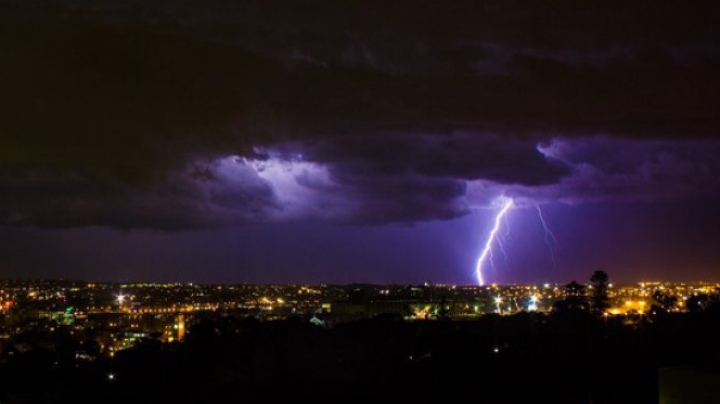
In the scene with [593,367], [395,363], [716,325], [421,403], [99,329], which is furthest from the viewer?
[99,329]

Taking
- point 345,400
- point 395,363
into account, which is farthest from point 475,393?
point 395,363

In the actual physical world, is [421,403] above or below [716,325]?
below

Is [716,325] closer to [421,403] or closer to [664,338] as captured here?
[664,338]

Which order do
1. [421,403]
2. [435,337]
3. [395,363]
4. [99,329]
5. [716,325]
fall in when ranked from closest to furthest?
[421,403] < [395,363] < [716,325] < [435,337] < [99,329]

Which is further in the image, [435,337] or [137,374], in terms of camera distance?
[435,337]

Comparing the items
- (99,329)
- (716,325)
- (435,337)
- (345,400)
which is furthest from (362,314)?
(345,400)

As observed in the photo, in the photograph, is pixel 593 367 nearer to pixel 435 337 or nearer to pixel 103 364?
pixel 435 337
